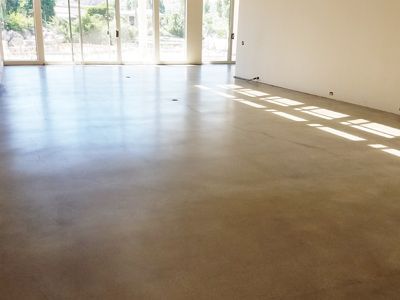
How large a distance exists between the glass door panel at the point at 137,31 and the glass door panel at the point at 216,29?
2.12 meters

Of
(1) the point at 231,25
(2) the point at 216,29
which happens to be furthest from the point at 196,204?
(1) the point at 231,25

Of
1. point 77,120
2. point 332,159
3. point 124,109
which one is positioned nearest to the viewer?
point 332,159

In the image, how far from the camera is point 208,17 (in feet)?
47.9

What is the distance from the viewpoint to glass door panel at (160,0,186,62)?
1394 cm

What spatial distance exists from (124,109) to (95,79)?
3.74 metres

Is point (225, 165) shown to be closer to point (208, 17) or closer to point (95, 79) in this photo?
point (95, 79)

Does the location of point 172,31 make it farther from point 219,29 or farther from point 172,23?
point 219,29

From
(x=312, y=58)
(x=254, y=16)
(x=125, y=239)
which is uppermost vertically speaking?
(x=254, y=16)

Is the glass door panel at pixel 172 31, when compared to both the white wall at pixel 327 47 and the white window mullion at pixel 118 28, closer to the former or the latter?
the white window mullion at pixel 118 28

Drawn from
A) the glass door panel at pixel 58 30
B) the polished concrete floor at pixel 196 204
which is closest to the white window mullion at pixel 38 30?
the glass door panel at pixel 58 30

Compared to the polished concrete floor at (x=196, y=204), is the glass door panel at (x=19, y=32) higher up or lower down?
higher up

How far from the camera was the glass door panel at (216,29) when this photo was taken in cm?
1455

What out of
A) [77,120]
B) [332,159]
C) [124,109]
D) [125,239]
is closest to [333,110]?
[332,159]

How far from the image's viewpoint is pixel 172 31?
14188mm
